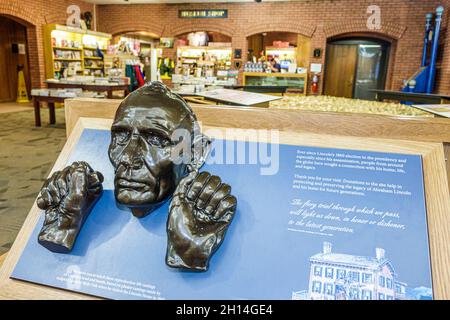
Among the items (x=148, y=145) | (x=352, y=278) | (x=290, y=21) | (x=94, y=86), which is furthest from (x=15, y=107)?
(x=352, y=278)

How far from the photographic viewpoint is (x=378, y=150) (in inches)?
44.1

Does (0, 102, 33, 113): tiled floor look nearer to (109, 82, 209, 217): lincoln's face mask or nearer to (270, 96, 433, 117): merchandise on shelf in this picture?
(270, 96, 433, 117): merchandise on shelf

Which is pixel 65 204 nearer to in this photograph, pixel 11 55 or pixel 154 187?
pixel 154 187

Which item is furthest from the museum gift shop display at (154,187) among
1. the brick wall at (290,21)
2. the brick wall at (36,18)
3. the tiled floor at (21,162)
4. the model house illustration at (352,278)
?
the brick wall at (36,18)

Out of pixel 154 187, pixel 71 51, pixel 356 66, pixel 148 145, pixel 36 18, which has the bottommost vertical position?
pixel 154 187

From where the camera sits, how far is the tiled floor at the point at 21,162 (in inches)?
115

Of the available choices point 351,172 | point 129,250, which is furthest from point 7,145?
point 351,172

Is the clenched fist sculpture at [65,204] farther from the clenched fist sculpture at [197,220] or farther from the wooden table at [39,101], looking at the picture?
the wooden table at [39,101]

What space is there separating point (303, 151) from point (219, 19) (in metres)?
10.2

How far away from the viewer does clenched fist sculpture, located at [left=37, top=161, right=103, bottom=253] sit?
3.36 ft

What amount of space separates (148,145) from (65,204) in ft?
0.98

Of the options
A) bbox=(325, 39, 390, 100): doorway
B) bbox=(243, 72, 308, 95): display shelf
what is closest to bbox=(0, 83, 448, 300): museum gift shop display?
bbox=(243, 72, 308, 95): display shelf

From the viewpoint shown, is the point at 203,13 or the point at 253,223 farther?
the point at 203,13

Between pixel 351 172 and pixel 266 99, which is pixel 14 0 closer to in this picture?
pixel 266 99
